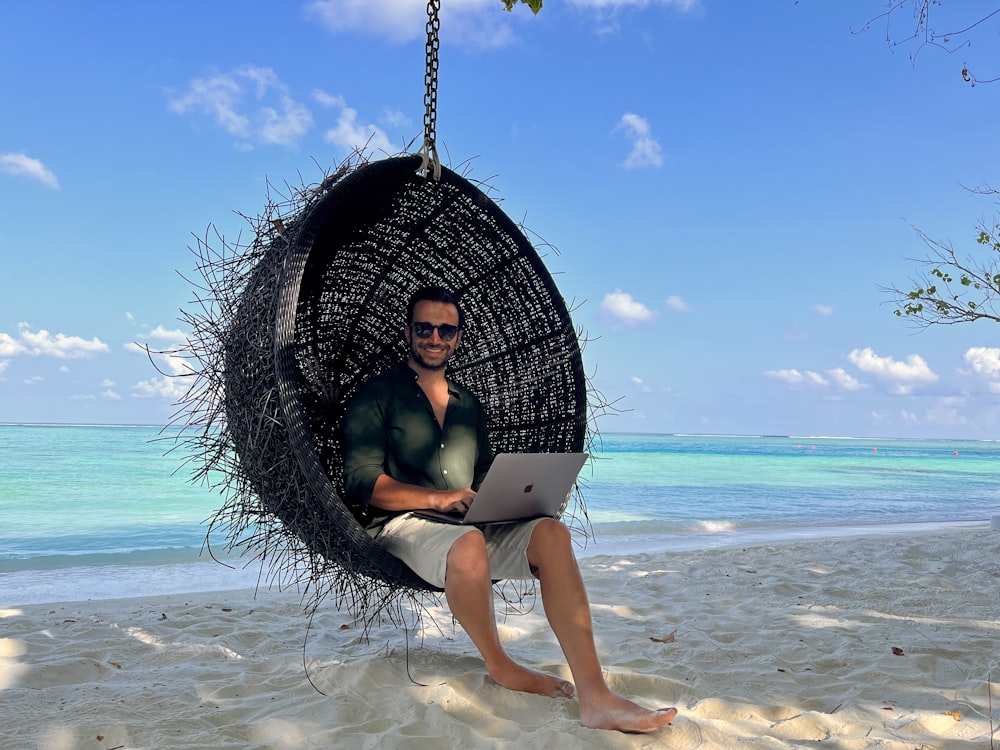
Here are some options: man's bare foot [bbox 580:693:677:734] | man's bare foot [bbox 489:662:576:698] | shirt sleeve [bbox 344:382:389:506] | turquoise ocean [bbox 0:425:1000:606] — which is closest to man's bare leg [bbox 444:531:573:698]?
man's bare foot [bbox 489:662:576:698]

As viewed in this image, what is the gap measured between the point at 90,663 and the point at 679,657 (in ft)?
6.65

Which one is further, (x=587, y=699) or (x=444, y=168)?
(x=444, y=168)

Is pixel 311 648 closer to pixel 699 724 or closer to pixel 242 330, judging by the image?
pixel 242 330

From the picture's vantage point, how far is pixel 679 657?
8.86 feet

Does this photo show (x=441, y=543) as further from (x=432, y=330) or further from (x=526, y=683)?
(x=432, y=330)

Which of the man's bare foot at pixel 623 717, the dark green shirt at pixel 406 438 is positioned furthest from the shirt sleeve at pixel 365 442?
the man's bare foot at pixel 623 717

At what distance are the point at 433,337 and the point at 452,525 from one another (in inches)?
30.2

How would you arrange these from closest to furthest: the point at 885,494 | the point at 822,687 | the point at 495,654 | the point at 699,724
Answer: the point at 699,724 < the point at 495,654 < the point at 822,687 < the point at 885,494

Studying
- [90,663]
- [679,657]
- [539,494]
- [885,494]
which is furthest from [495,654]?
[885,494]

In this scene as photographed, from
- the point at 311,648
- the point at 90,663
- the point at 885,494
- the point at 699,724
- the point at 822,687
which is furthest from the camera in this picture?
the point at 885,494

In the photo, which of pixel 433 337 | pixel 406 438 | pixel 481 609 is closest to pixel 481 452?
pixel 406 438

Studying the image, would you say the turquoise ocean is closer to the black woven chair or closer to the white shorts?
the black woven chair

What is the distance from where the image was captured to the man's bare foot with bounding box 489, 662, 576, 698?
7.34ft

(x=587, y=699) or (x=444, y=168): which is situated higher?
(x=444, y=168)
